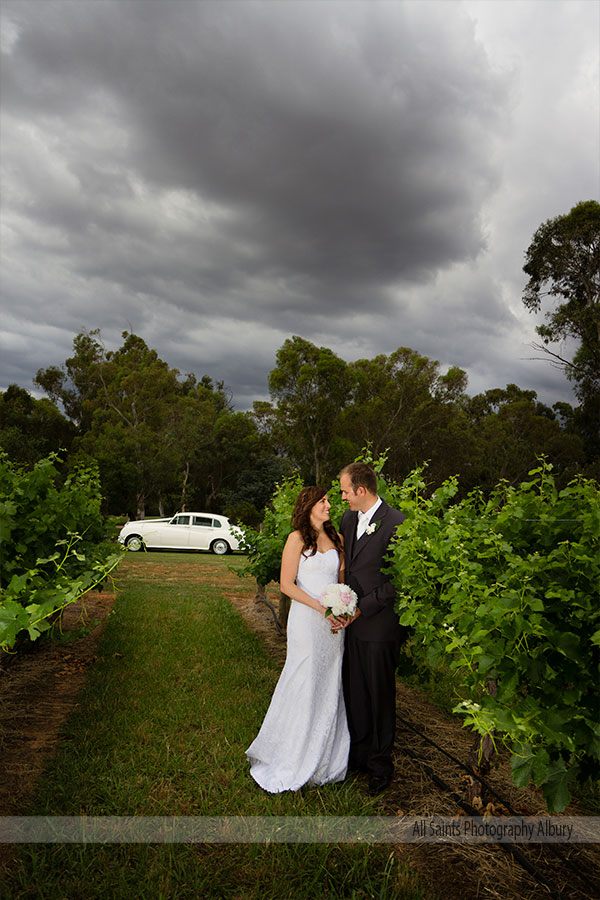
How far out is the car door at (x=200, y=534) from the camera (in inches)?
799

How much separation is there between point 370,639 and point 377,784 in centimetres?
80

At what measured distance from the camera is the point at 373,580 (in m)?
3.75

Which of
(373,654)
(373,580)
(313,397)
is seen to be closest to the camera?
(373,654)

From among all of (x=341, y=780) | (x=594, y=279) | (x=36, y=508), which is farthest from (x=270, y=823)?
(x=594, y=279)

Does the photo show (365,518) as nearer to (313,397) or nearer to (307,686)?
(307,686)

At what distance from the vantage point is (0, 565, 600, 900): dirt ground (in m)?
2.67

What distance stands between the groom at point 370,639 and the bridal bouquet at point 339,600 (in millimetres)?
182

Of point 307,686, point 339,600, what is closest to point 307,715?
point 307,686

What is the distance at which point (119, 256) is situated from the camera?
4459 cm

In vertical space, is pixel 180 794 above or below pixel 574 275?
below

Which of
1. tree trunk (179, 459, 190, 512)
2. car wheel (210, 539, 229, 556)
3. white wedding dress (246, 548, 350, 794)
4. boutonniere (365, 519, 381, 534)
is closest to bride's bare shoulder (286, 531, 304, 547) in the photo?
white wedding dress (246, 548, 350, 794)

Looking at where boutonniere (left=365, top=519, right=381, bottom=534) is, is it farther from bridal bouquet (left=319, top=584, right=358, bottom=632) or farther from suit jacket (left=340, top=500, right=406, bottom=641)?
bridal bouquet (left=319, top=584, right=358, bottom=632)

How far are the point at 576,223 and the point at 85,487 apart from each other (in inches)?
931

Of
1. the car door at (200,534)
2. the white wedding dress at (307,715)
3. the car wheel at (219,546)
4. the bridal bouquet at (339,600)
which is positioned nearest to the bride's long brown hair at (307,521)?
the white wedding dress at (307,715)
